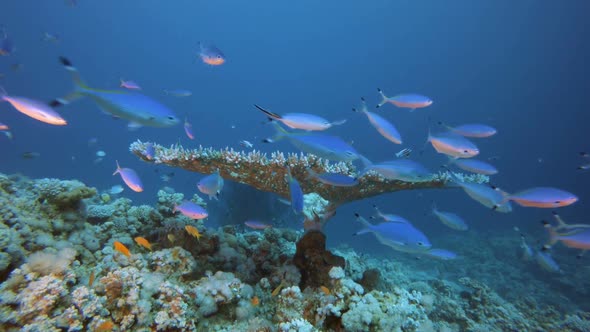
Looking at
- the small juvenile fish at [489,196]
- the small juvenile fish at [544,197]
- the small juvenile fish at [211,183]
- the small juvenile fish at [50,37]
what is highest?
the small juvenile fish at [544,197]

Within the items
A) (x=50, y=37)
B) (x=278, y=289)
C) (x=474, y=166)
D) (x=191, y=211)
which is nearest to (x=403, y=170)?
(x=278, y=289)

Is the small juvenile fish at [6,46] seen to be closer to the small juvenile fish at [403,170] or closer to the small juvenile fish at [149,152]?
the small juvenile fish at [149,152]

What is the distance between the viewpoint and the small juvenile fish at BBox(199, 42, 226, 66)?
6695 mm

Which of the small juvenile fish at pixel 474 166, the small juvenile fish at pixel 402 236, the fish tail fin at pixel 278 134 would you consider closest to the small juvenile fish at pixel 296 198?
the fish tail fin at pixel 278 134

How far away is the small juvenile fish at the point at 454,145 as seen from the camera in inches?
178

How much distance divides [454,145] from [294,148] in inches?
462

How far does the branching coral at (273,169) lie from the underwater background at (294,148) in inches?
29.4

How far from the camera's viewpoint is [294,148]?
16.0m

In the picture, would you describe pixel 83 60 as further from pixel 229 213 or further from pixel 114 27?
pixel 229 213

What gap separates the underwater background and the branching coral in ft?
2.45

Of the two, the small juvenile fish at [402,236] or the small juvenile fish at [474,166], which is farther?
the small juvenile fish at [474,166]

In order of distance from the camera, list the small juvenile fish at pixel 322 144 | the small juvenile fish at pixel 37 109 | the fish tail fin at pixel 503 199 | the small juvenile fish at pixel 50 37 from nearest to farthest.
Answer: the small juvenile fish at pixel 37 109, the small juvenile fish at pixel 322 144, the fish tail fin at pixel 503 199, the small juvenile fish at pixel 50 37

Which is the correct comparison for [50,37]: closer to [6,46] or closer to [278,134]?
[6,46]

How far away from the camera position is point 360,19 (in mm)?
85562
